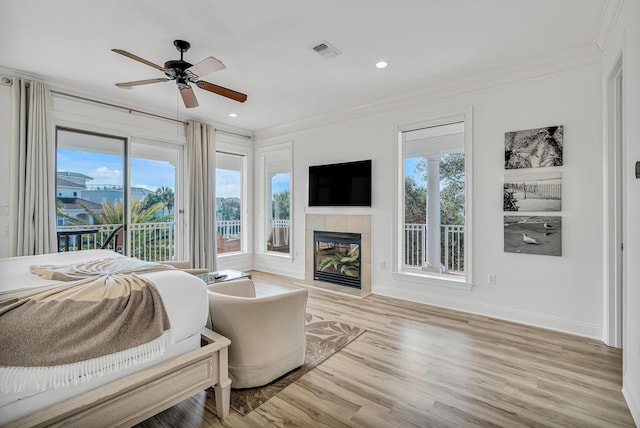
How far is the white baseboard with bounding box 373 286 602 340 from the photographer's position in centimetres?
295

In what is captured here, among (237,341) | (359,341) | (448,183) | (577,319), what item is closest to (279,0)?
(237,341)

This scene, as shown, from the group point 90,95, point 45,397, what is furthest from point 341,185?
point 45,397

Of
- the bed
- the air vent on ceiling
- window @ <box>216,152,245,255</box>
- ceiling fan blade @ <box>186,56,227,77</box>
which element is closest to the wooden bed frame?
the bed

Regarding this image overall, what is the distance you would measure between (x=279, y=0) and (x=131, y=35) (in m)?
1.42

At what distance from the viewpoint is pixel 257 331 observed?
6.72 ft

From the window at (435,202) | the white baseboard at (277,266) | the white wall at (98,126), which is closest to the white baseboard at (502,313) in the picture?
the window at (435,202)

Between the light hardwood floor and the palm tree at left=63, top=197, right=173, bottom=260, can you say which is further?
the palm tree at left=63, top=197, right=173, bottom=260

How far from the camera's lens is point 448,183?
6.04 meters

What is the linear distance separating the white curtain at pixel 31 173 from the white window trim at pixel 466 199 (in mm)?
4281

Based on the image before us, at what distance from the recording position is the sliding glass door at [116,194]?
12.8 feet

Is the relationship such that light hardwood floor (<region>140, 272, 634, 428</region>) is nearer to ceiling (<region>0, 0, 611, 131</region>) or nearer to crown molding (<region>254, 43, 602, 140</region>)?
crown molding (<region>254, 43, 602, 140</region>)

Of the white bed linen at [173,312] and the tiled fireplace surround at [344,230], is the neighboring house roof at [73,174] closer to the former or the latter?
the white bed linen at [173,312]

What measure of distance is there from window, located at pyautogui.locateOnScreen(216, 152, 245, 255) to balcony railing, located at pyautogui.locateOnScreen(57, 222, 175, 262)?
91cm

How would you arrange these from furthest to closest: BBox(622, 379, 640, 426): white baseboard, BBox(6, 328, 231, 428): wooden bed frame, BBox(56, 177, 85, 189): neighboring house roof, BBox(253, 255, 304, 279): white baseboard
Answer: BBox(253, 255, 304, 279): white baseboard
BBox(56, 177, 85, 189): neighboring house roof
BBox(622, 379, 640, 426): white baseboard
BBox(6, 328, 231, 428): wooden bed frame
